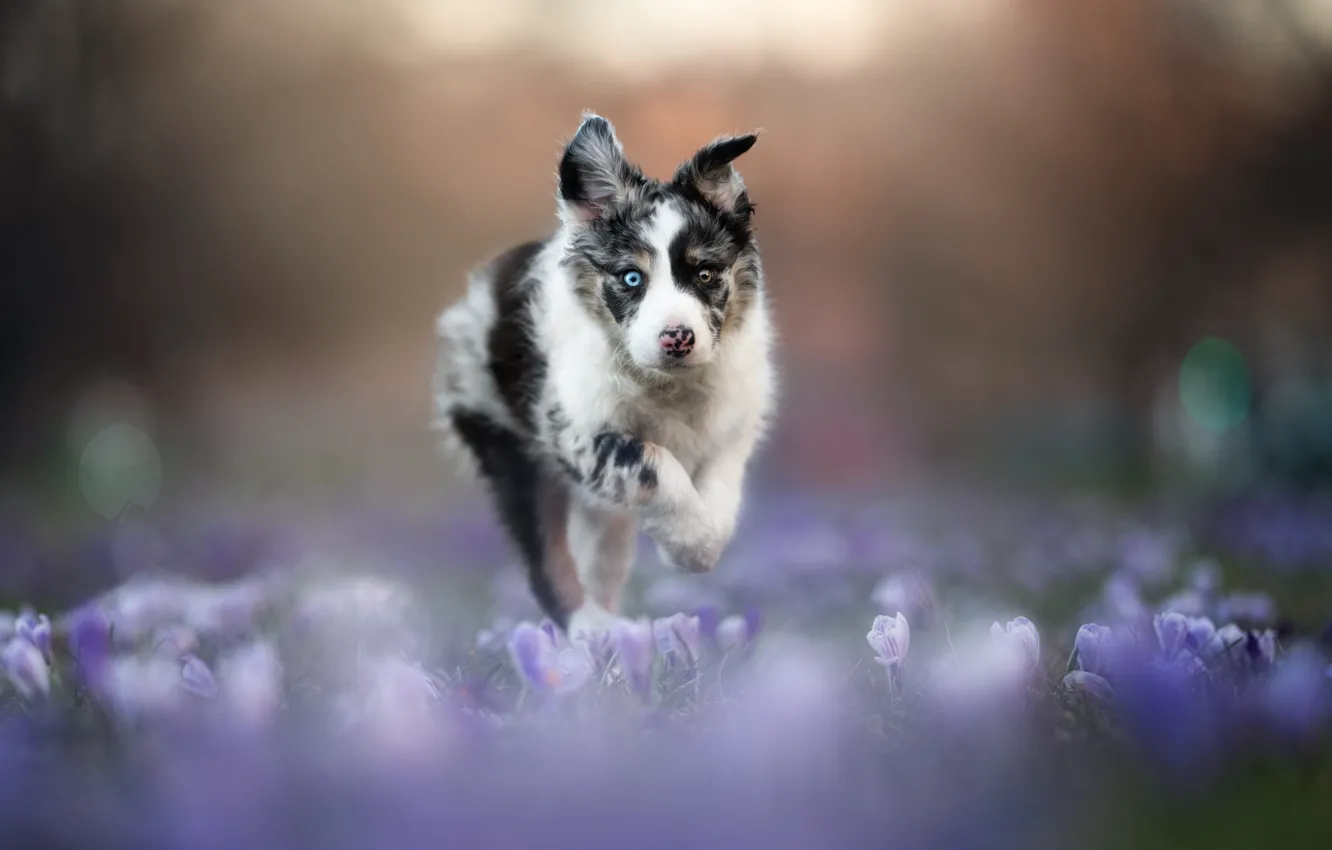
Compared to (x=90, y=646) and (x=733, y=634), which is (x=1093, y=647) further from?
(x=90, y=646)

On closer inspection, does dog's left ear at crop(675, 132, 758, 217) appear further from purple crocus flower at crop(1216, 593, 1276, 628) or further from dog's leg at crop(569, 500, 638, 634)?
purple crocus flower at crop(1216, 593, 1276, 628)

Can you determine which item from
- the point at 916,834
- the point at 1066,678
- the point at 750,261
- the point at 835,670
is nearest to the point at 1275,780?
the point at 1066,678

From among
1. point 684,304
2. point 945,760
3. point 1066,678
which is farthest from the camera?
point 684,304

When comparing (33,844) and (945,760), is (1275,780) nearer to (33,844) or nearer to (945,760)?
(945,760)

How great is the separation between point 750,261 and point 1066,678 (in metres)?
1.35

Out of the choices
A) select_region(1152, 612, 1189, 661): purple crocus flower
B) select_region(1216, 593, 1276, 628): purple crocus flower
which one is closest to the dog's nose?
select_region(1152, 612, 1189, 661): purple crocus flower

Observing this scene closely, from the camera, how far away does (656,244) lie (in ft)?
9.28

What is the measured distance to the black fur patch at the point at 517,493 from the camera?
3.52 metres

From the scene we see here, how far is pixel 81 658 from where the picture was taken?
2436 millimetres

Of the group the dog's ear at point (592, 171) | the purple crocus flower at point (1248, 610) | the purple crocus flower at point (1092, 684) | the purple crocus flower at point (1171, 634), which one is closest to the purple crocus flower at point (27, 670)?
the dog's ear at point (592, 171)

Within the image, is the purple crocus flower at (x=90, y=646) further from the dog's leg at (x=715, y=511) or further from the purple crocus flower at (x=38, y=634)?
the dog's leg at (x=715, y=511)

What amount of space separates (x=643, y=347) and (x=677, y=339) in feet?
0.35

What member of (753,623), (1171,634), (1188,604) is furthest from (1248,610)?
(753,623)

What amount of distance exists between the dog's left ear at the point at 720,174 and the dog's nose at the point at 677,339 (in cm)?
49
